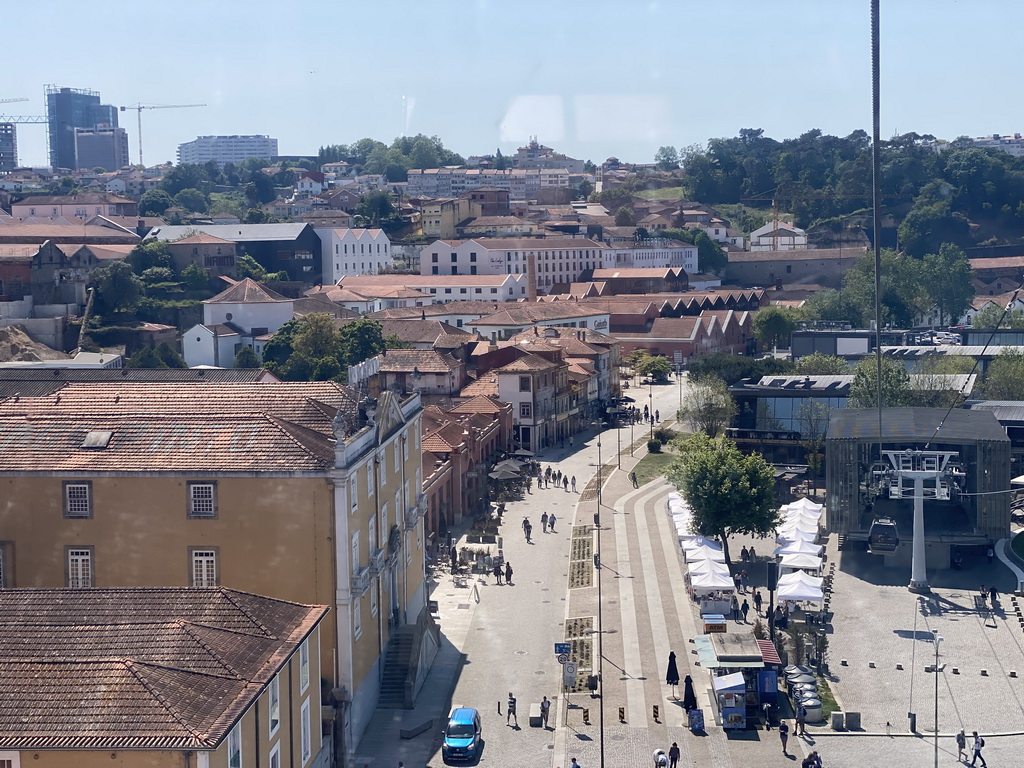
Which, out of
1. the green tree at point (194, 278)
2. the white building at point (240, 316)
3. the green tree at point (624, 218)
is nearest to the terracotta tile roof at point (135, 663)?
the white building at point (240, 316)

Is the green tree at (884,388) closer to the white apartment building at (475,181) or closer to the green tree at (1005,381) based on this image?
the green tree at (1005,381)

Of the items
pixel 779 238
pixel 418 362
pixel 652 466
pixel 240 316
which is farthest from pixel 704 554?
pixel 779 238

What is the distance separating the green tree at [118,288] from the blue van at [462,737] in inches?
2006

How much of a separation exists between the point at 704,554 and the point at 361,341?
32.7m

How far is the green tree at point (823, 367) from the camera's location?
5796cm

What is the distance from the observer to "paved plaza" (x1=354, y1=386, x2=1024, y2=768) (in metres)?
24.7

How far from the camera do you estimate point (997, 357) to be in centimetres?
5712

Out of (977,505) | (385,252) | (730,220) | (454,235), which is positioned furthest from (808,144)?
(977,505)

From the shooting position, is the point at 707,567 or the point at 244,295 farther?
the point at 244,295

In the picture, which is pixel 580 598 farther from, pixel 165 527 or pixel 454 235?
pixel 454 235

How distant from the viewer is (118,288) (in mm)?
71750

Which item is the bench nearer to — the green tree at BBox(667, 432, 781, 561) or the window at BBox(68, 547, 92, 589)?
the window at BBox(68, 547, 92, 589)

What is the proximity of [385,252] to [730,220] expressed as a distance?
48.3 meters

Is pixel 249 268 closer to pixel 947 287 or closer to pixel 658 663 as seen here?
pixel 947 287
